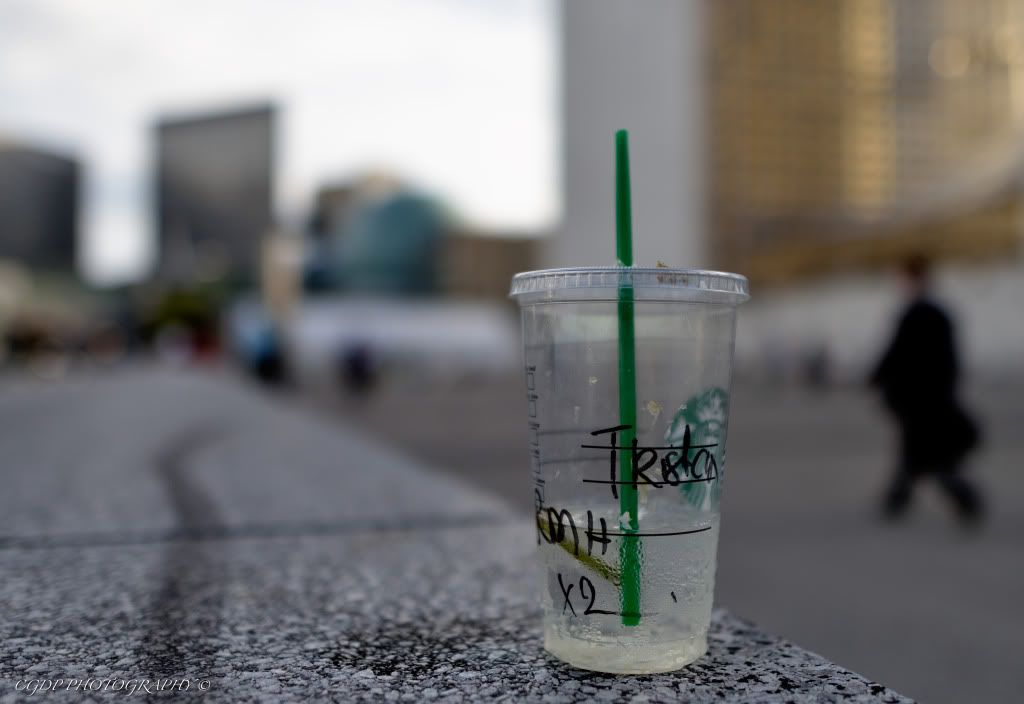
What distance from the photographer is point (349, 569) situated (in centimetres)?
180

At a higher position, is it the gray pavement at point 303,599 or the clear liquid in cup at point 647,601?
the clear liquid in cup at point 647,601

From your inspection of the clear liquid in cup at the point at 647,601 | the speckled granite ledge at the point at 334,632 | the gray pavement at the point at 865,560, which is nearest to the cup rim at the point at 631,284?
the clear liquid in cup at the point at 647,601

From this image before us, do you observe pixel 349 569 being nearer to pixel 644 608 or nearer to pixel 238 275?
pixel 644 608

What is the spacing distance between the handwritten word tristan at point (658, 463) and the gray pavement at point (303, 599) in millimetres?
252

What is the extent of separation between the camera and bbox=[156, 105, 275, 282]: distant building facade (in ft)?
252

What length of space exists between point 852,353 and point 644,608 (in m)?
32.3

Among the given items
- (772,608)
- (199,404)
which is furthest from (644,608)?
(199,404)

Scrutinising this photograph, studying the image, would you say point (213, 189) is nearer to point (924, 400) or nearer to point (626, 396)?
point (924, 400)

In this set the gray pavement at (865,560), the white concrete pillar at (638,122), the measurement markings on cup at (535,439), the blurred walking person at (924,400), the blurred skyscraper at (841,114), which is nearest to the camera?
the measurement markings on cup at (535,439)

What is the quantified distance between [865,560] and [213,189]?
8107 cm

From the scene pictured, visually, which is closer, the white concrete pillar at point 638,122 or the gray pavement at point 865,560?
the gray pavement at point 865,560

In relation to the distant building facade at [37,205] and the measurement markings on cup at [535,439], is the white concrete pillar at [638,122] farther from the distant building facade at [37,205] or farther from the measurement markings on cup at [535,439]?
the measurement markings on cup at [535,439]

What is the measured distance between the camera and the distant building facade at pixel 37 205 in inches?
2341

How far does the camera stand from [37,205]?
199 feet
